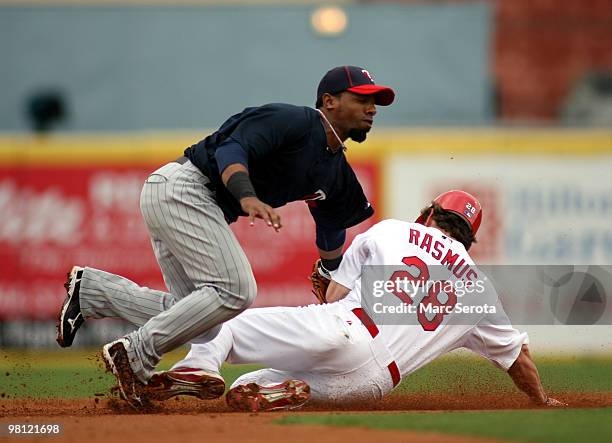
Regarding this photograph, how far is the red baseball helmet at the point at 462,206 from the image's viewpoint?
6.33 m

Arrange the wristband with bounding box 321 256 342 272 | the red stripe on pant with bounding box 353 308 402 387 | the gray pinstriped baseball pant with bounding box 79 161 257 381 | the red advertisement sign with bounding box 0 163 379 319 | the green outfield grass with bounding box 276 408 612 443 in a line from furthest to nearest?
the red advertisement sign with bounding box 0 163 379 319 → the wristband with bounding box 321 256 342 272 → the red stripe on pant with bounding box 353 308 402 387 → the gray pinstriped baseball pant with bounding box 79 161 257 381 → the green outfield grass with bounding box 276 408 612 443

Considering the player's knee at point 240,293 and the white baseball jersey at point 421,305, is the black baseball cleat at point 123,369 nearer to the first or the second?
the player's knee at point 240,293

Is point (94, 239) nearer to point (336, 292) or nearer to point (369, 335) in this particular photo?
point (336, 292)

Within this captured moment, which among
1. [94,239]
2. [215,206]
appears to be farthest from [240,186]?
[94,239]

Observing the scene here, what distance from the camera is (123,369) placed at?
5.69 metres

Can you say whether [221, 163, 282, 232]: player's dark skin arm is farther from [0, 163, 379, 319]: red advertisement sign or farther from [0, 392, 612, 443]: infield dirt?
[0, 163, 379, 319]: red advertisement sign

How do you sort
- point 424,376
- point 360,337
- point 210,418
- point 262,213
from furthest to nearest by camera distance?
point 424,376 < point 360,337 < point 210,418 < point 262,213

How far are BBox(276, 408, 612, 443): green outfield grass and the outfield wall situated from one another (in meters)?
6.33

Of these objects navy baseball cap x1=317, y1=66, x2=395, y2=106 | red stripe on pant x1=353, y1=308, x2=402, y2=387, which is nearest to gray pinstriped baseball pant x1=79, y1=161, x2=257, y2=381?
red stripe on pant x1=353, y1=308, x2=402, y2=387

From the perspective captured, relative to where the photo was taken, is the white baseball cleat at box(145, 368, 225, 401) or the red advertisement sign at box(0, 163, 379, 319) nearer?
the white baseball cleat at box(145, 368, 225, 401)

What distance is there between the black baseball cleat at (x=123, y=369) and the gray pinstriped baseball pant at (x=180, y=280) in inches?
1.3

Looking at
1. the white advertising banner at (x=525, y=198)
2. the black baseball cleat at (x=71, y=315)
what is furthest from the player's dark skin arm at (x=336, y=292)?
the white advertising banner at (x=525, y=198)

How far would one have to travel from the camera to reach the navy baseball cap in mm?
6035

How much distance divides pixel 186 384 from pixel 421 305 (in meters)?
1.35
